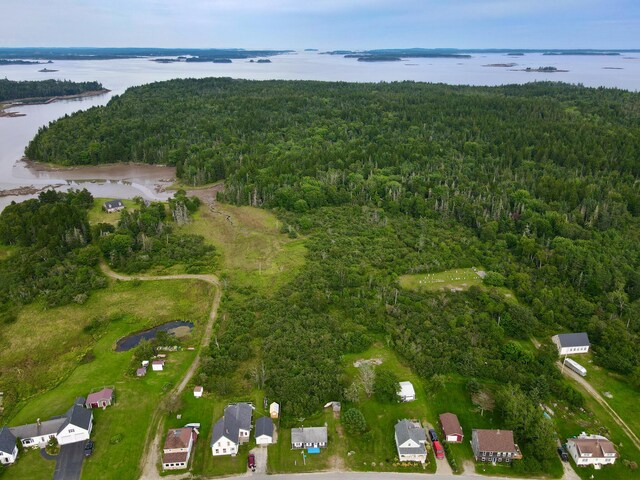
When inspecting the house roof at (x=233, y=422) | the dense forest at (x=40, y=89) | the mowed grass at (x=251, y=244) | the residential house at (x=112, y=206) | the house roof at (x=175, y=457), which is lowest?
the house roof at (x=175, y=457)

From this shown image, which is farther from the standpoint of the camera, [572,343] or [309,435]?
[572,343]

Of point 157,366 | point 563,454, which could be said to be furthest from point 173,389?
point 563,454

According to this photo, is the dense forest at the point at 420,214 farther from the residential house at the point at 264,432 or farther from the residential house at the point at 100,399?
the residential house at the point at 100,399

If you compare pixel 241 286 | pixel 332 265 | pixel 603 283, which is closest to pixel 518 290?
pixel 603 283

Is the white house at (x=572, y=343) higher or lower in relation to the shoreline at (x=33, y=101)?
lower

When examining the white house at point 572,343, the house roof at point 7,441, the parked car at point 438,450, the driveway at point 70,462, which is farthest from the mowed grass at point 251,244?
the white house at point 572,343

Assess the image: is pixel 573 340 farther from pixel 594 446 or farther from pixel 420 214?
pixel 420 214
